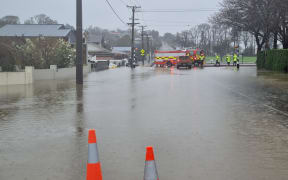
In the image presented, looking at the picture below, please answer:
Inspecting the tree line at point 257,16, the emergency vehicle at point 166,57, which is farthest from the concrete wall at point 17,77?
the emergency vehicle at point 166,57

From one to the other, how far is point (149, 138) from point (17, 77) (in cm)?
1760

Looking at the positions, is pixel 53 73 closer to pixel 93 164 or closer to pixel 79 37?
pixel 79 37

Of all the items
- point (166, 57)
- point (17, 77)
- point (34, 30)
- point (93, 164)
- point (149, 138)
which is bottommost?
point (149, 138)

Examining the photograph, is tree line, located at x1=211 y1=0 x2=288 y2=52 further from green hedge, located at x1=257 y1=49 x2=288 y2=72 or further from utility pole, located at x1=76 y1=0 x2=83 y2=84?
utility pole, located at x1=76 y1=0 x2=83 y2=84

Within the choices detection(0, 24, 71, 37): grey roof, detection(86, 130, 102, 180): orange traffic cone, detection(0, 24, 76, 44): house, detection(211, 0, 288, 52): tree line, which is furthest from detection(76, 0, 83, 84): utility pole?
detection(0, 24, 71, 37): grey roof

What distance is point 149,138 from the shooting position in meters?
8.83

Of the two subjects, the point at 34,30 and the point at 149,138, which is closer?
the point at 149,138

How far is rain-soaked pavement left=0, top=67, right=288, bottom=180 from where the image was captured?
6.39 meters

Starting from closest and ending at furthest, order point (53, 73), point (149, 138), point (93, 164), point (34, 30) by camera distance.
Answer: point (93, 164), point (149, 138), point (53, 73), point (34, 30)

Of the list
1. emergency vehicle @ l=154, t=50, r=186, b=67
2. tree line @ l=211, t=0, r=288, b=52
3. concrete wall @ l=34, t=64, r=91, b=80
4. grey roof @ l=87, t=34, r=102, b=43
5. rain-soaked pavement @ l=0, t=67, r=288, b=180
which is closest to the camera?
rain-soaked pavement @ l=0, t=67, r=288, b=180

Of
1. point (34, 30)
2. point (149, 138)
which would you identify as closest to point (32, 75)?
point (149, 138)

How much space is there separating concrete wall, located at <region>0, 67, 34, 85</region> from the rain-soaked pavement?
8684 mm

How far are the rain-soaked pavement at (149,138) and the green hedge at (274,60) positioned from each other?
26582 mm

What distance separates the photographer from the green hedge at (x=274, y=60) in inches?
1614
